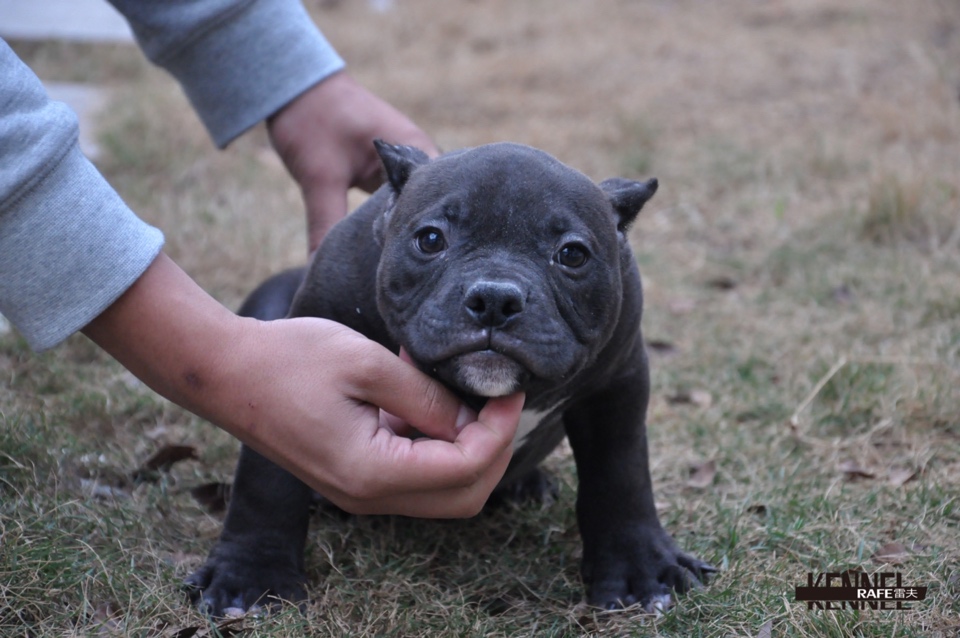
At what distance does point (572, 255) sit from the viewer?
9.38 feet

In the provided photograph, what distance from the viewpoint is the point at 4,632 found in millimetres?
2744

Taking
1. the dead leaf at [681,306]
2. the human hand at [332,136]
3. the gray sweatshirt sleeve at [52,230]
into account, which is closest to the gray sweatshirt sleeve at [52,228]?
the gray sweatshirt sleeve at [52,230]

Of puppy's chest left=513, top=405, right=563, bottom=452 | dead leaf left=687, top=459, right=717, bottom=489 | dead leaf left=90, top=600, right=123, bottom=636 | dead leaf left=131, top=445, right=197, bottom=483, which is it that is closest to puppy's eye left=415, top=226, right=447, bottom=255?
puppy's chest left=513, top=405, right=563, bottom=452

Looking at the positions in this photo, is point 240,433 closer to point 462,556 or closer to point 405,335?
point 405,335

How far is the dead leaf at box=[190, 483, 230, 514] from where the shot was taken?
3.76 m

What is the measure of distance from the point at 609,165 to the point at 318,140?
4.15 metres

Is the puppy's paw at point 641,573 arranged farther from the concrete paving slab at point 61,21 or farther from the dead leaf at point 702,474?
the concrete paving slab at point 61,21

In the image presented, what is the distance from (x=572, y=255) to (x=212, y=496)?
5.70 feet

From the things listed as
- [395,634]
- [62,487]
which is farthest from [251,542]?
[62,487]

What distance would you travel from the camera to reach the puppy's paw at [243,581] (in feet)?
10.2

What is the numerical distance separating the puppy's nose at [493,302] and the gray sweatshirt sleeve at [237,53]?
6.61 feet

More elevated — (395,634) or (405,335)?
(405,335)

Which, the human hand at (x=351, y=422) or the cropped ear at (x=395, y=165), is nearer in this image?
the human hand at (x=351, y=422)

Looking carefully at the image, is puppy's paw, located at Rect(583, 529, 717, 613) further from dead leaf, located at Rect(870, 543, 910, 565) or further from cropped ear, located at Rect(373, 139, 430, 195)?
cropped ear, located at Rect(373, 139, 430, 195)
